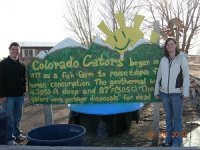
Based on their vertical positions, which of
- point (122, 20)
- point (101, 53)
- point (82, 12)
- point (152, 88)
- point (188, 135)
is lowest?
point (188, 135)

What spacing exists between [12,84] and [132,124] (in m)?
3.07

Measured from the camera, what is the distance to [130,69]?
6.30 metres

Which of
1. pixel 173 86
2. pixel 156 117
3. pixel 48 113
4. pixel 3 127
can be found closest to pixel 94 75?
pixel 48 113

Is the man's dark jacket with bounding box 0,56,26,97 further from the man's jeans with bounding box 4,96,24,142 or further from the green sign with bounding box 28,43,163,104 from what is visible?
the green sign with bounding box 28,43,163,104

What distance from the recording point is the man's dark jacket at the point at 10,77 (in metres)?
6.13

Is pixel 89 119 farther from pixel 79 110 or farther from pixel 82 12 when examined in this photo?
pixel 82 12

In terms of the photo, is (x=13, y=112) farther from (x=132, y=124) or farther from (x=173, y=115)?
(x=173, y=115)

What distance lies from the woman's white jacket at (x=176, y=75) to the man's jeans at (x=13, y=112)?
9.10ft

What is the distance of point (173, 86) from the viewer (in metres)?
5.54

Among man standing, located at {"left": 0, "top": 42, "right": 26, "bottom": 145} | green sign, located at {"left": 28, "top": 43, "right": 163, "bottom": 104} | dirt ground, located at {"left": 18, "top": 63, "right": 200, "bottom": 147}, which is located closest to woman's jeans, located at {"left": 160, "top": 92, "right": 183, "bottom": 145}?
dirt ground, located at {"left": 18, "top": 63, "right": 200, "bottom": 147}

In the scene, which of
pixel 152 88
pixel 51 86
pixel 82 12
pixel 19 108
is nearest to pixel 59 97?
pixel 51 86

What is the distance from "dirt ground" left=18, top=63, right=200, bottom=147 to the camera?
256 inches

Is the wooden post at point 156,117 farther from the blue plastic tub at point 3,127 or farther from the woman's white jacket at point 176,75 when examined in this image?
the blue plastic tub at point 3,127

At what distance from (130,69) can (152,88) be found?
1.80 feet
